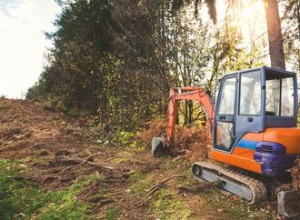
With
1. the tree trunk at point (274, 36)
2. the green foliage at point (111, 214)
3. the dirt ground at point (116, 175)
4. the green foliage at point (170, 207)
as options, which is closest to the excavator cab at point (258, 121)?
the dirt ground at point (116, 175)

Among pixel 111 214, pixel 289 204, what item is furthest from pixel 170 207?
pixel 289 204

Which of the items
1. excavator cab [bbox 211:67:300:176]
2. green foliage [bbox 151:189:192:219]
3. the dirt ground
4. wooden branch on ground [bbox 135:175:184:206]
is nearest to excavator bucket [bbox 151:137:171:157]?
the dirt ground

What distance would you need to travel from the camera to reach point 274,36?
984 centimetres

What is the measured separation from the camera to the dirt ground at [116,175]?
636 centimetres

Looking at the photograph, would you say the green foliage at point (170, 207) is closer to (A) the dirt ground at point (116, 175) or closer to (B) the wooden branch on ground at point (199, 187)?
(A) the dirt ground at point (116, 175)

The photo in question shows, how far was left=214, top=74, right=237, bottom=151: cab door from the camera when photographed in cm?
699

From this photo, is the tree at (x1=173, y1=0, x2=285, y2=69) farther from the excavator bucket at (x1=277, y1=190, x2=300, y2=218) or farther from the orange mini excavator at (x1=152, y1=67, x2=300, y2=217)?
the excavator bucket at (x1=277, y1=190, x2=300, y2=218)

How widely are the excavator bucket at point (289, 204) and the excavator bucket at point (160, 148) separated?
5.00m

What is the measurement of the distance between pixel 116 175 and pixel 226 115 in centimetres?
304

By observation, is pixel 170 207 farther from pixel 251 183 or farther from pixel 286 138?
pixel 286 138

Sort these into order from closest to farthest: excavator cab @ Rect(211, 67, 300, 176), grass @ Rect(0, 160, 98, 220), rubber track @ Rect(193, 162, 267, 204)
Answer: excavator cab @ Rect(211, 67, 300, 176) → rubber track @ Rect(193, 162, 267, 204) → grass @ Rect(0, 160, 98, 220)

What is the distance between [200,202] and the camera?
6668mm

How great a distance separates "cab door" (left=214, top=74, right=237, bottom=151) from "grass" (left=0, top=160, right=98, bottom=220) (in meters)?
2.95

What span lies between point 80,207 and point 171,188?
74.7 inches
